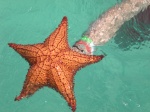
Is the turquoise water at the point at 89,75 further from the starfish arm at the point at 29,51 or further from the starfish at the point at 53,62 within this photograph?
the starfish arm at the point at 29,51

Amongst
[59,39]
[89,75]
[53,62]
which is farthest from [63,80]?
[89,75]

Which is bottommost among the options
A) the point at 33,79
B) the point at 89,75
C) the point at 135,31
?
the point at 89,75

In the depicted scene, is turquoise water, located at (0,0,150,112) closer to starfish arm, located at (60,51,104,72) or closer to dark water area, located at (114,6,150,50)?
dark water area, located at (114,6,150,50)

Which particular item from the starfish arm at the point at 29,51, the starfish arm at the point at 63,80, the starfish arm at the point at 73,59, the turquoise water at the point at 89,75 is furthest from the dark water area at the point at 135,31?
the starfish arm at the point at 29,51

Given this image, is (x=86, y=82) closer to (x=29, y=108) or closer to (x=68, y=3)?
(x=29, y=108)

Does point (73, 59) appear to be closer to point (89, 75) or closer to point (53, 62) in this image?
point (53, 62)

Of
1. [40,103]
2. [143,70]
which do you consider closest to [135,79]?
[143,70]
